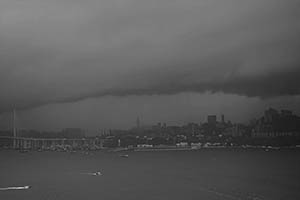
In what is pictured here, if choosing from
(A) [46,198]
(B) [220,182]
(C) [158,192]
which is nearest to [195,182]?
(B) [220,182]

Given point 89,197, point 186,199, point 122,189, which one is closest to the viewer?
point 186,199

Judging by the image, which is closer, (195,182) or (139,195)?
(139,195)

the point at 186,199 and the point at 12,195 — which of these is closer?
the point at 186,199

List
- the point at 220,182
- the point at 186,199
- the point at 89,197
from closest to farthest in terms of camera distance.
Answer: the point at 186,199
the point at 89,197
the point at 220,182

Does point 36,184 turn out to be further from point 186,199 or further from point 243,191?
point 243,191

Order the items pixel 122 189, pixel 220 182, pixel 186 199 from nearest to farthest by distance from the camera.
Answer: pixel 186 199
pixel 122 189
pixel 220 182

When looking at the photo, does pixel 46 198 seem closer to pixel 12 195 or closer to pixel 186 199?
pixel 12 195

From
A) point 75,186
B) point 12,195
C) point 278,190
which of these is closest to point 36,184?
point 75,186

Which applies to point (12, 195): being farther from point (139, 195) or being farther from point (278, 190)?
point (278, 190)

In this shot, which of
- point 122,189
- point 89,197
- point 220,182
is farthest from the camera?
point 220,182
